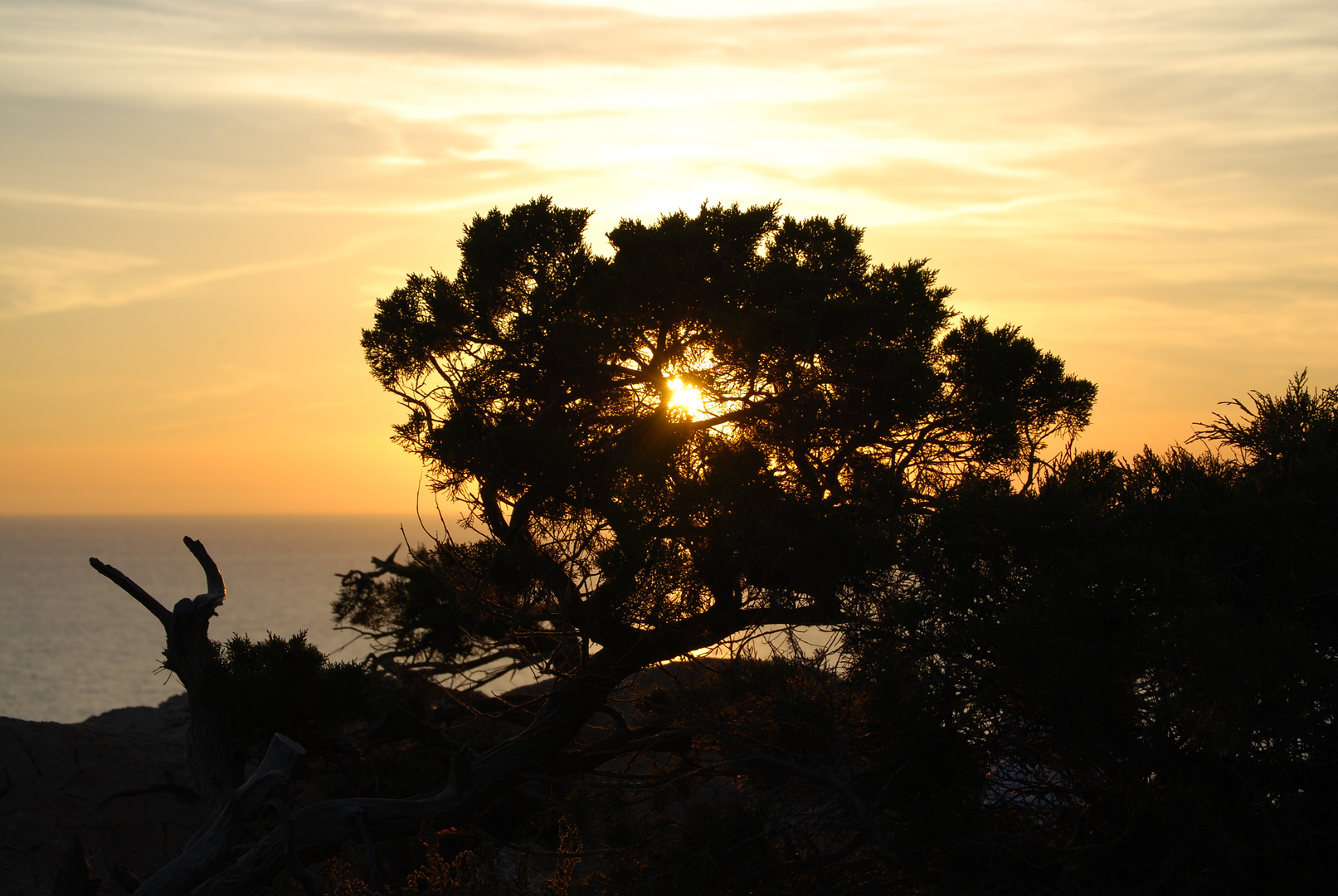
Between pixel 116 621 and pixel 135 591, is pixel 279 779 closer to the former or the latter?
pixel 135 591

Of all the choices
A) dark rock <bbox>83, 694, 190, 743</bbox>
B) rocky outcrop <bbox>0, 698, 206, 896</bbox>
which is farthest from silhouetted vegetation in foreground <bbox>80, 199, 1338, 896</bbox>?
dark rock <bbox>83, 694, 190, 743</bbox>

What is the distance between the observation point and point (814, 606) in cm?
799

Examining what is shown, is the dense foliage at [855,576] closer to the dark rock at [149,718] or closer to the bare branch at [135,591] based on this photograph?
the bare branch at [135,591]

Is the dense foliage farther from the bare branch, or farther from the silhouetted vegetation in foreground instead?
the bare branch

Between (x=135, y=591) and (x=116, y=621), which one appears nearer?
(x=135, y=591)

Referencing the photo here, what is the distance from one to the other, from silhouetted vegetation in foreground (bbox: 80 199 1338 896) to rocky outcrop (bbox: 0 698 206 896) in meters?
1.26

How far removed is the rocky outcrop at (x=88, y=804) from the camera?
28.2ft

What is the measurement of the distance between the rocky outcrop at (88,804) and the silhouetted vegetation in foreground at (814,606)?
1264mm

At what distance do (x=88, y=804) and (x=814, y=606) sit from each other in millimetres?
7434

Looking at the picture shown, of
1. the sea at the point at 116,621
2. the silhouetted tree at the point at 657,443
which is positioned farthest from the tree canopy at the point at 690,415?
the sea at the point at 116,621

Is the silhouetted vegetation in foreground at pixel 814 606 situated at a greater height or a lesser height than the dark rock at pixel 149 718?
greater

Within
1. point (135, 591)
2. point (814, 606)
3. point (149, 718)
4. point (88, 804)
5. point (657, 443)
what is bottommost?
point (149, 718)

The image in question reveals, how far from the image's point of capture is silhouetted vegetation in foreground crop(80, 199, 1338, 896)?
6.41 m

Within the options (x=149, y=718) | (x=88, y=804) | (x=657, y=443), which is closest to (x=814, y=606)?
(x=657, y=443)
